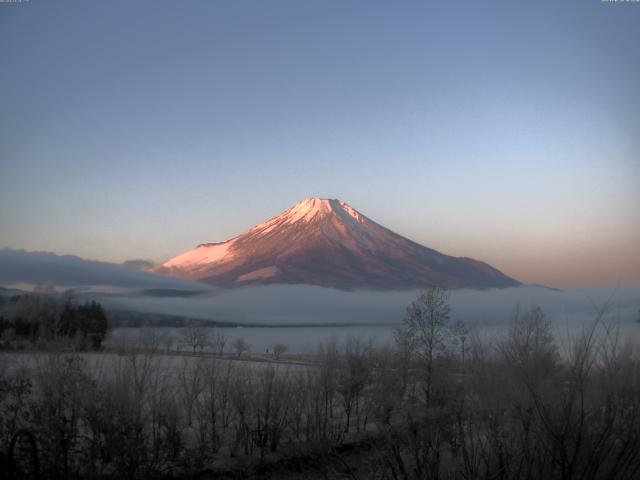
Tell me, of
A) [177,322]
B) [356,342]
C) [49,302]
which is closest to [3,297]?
[49,302]

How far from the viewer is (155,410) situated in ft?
61.2

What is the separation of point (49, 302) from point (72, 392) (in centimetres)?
4370

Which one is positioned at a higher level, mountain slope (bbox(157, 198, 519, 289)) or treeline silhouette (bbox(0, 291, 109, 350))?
mountain slope (bbox(157, 198, 519, 289))

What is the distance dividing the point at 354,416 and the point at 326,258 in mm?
80156

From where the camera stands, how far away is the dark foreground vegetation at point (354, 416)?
5.86 m

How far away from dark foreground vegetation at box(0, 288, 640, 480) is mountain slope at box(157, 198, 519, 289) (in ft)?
237

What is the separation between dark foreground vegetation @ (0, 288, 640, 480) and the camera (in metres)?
5.86

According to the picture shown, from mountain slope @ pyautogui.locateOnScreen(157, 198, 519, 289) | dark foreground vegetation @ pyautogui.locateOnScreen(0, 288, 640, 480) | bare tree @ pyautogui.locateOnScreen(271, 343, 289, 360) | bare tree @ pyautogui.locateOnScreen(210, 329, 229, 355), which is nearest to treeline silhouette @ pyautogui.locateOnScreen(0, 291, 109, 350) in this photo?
bare tree @ pyautogui.locateOnScreen(210, 329, 229, 355)

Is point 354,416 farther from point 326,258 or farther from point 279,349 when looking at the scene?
point 326,258

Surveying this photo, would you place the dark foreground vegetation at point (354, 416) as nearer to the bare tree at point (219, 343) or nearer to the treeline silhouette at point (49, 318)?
the bare tree at point (219, 343)

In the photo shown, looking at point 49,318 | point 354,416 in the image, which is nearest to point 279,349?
point 49,318

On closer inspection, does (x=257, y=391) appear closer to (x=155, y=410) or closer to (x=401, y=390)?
(x=155, y=410)

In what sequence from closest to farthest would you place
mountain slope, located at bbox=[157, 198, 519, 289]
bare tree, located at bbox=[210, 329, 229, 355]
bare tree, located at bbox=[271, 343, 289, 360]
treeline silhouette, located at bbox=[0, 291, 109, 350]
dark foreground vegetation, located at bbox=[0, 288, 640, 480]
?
dark foreground vegetation, located at bbox=[0, 288, 640, 480], bare tree, located at bbox=[210, 329, 229, 355], treeline silhouette, located at bbox=[0, 291, 109, 350], bare tree, located at bbox=[271, 343, 289, 360], mountain slope, located at bbox=[157, 198, 519, 289]

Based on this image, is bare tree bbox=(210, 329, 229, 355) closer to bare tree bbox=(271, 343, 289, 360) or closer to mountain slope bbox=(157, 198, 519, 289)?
bare tree bbox=(271, 343, 289, 360)
